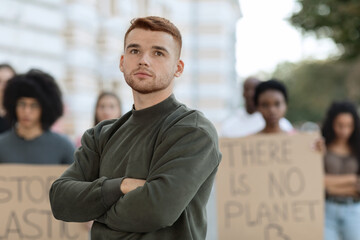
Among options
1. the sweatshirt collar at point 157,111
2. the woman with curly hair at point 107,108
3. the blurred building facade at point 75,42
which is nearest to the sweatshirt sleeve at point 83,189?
the sweatshirt collar at point 157,111

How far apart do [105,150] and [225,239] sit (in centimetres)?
266

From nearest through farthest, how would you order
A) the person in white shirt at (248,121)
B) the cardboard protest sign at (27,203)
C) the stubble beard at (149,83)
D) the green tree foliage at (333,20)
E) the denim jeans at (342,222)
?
the stubble beard at (149,83) < the cardboard protest sign at (27,203) < the denim jeans at (342,222) < the person in white shirt at (248,121) < the green tree foliage at (333,20)

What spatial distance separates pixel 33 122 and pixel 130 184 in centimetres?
220

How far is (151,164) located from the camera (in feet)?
7.54

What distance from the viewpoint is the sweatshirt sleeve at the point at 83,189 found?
2328 mm

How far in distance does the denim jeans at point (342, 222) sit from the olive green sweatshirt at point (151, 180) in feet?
9.14

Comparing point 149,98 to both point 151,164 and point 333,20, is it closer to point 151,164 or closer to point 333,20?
point 151,164

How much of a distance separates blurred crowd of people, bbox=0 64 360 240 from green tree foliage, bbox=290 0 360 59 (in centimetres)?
923

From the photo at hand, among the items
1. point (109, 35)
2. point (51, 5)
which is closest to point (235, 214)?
point (51, 5)

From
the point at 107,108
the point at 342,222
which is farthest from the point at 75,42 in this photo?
the point at 342,222

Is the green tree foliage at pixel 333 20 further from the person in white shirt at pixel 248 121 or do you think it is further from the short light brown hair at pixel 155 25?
the short light brown hair at pixel 155 25

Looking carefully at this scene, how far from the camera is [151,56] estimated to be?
2.30 meters

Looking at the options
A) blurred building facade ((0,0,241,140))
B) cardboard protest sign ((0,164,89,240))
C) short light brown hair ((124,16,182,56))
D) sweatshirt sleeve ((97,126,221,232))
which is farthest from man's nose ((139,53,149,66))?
blurred building facade ((0,0,241,140))

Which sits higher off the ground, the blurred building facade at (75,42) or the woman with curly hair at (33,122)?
the blurred building facade at (75,42)
